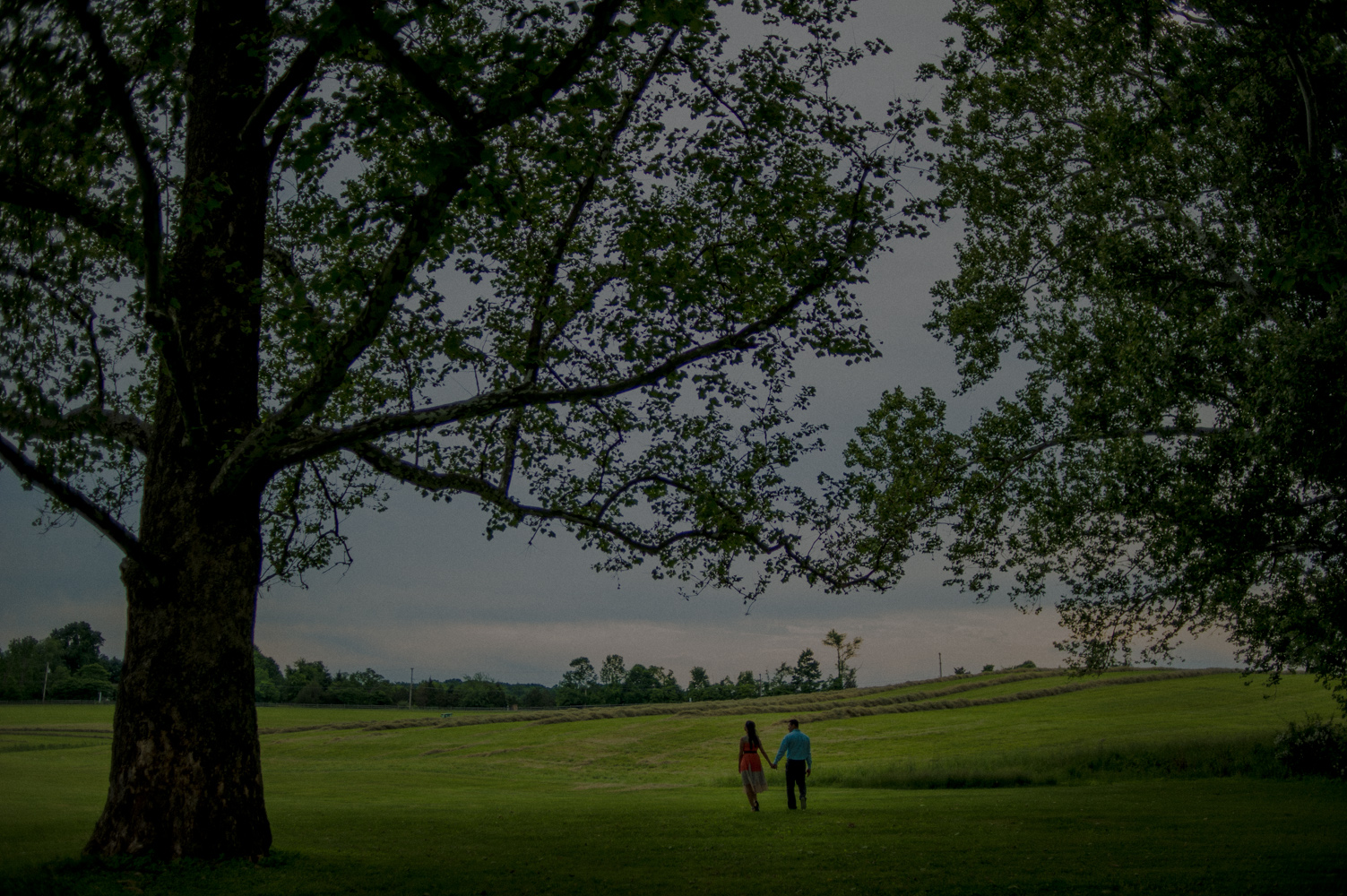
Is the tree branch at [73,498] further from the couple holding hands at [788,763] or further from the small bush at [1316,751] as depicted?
the small bush at [1316,751]

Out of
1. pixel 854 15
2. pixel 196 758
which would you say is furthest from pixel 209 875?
pixel 854 15

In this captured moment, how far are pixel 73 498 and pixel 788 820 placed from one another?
47.4 feet

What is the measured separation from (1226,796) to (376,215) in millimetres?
24458

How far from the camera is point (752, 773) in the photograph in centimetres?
2172

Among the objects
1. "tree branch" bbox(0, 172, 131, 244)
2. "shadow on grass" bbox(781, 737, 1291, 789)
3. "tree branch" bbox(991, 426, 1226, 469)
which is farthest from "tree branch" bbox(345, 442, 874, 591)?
"shadow on grass" bbox(781, 737, 1291, 789)

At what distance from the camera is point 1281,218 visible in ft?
67.8

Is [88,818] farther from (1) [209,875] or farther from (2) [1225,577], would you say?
(2) [1225,577]

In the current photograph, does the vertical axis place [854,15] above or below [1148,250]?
above

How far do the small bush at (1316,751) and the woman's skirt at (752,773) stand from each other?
1950cm

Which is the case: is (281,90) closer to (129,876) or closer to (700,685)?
(129,876)

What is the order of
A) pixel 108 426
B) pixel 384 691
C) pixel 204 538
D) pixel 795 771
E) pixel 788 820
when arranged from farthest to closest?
pixel 384 691 < pixel 795 771 < pixel 788 820 < pixel 108 426 < pixel 204 538

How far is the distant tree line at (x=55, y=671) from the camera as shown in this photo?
12062cm

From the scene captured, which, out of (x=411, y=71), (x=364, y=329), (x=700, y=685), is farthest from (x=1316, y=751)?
(x=700, y=685)

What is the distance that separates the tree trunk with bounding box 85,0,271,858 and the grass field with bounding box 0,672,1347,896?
82 cm
